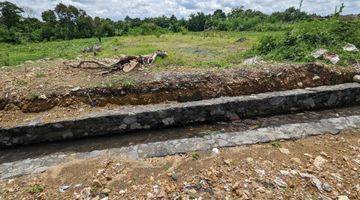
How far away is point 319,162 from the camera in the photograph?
383cm

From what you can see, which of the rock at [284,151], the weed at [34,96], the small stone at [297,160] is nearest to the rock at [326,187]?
the small stone at [297,160]

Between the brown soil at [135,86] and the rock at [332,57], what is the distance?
1.19ft

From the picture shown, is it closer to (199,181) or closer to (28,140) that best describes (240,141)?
(199,181)

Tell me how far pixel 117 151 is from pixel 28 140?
1407 millimetres

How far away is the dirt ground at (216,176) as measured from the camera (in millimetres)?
3379

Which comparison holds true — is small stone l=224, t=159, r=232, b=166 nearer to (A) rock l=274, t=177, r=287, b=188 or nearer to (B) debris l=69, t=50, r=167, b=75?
(A) rock l=274, t=177, r=287, b=188

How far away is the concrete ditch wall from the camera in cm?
455

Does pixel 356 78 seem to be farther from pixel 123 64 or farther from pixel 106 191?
pixel 106 191

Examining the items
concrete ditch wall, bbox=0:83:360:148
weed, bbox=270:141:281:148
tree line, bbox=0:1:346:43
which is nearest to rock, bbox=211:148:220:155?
weed, bbox=270:141:281:148

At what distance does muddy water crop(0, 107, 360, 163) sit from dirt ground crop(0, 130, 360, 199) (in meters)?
0.51

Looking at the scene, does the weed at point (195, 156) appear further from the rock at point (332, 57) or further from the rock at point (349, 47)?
the rock at point (349, 47)

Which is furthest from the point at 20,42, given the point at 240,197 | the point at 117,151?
the point at 240,197

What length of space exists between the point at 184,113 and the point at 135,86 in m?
1.05

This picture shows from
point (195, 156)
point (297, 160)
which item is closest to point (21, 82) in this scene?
point (195, 156)
